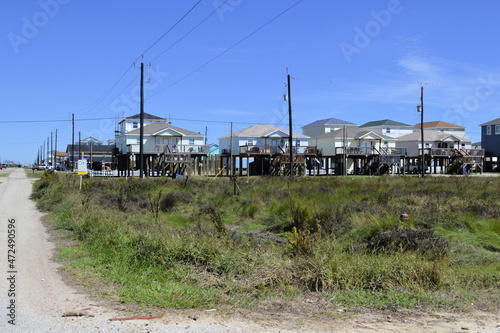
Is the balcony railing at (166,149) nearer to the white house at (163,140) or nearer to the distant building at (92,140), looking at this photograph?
the white house at (163,140)

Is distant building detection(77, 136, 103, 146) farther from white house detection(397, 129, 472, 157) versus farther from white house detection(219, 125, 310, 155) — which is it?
white house detection(397, 129, 472, 157)

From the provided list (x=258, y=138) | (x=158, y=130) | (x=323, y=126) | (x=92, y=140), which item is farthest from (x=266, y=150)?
(x=92, y=140)

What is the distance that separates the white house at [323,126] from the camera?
277ft

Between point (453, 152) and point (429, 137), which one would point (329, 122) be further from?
point (453, 152)

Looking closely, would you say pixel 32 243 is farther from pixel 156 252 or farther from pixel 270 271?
pixel 270 271

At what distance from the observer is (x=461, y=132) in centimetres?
9525

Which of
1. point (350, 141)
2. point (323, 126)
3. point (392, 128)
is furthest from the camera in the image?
point (392, 128)

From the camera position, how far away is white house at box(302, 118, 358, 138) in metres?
84.4

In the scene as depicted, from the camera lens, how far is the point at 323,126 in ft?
277

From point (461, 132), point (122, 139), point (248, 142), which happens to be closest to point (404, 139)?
point (461, 132)

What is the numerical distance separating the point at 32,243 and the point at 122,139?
55.9 m

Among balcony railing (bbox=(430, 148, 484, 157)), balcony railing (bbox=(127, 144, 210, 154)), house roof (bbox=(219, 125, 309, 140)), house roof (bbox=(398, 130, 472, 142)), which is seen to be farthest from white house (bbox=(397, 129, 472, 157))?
balcony railing (bbox=(127, 144, 210, 154))

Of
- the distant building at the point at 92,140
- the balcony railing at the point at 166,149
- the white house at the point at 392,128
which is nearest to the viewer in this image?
the balcony railing at the point at 166,149

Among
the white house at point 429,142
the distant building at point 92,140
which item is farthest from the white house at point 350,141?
the distant building at point 92,140
